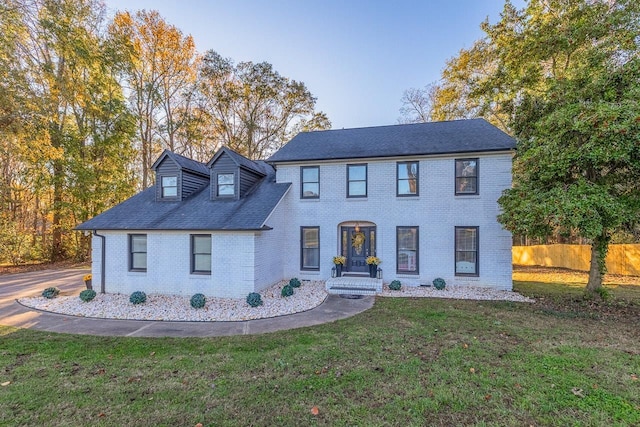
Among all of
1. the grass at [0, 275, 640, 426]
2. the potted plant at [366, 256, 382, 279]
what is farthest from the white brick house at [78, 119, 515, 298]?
the grass at [0, 275, 640, 426]

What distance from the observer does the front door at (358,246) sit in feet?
39.8

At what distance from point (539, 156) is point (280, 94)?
69.2 ft

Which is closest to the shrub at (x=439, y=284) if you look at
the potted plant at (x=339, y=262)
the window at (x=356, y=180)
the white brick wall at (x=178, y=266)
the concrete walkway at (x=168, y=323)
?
the concrete walkway at (x=168, y=323)

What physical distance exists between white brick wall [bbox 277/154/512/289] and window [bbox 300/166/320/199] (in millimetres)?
204

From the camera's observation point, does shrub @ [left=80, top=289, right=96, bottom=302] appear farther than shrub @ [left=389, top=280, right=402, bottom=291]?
No

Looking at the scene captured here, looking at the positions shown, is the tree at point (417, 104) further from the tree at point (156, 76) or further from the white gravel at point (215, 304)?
the white gravel at point (215, 304)

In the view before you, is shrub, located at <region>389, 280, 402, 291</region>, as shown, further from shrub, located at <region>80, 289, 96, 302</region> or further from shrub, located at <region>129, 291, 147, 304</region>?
shrub, located at <region>80, 289, 96, 302</region>

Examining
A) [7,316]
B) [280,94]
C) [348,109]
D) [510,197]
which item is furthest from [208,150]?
[510,197]

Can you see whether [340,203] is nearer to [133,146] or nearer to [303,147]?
[303,147]

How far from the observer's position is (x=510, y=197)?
31.1ft

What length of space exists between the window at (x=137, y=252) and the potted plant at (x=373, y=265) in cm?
859

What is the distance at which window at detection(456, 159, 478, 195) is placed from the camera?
36.6 feet

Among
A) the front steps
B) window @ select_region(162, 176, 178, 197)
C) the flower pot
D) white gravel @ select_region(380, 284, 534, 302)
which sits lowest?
white gravel @ select_region(380, 284, 534, 302)

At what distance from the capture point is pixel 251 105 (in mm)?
24828
